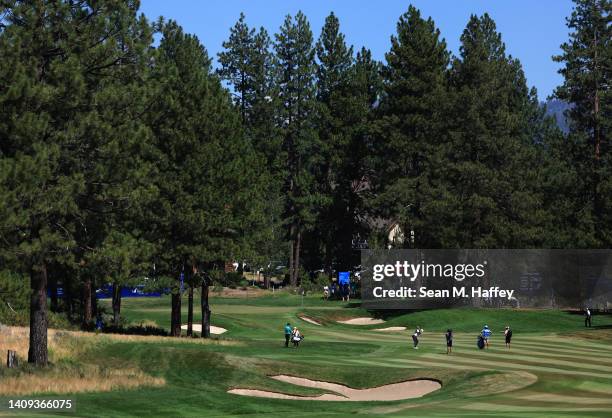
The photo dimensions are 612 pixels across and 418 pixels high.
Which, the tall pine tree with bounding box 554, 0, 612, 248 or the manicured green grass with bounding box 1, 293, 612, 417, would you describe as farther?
the tall pine tree with bounding box 554, 0, 612, 248

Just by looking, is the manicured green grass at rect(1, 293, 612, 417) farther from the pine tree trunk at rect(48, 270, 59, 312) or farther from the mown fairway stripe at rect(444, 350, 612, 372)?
the pine tree trunk at rect(48, 270, 59, 312)

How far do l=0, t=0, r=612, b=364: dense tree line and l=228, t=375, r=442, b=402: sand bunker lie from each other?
8871 millimetres

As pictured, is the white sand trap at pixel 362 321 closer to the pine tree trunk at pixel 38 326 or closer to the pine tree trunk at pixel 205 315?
the pine tree trunk at pixel 205 315

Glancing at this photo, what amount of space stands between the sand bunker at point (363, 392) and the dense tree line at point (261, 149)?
8.87m

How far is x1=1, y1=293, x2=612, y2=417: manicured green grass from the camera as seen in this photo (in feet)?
117

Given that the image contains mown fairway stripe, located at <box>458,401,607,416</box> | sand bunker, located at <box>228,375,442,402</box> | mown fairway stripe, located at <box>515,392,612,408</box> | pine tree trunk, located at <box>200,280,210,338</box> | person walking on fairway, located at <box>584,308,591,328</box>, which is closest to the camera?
mown fairway stripe, located at <box>458,401,607,416</box>

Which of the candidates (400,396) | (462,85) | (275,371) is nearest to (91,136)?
(275,371)

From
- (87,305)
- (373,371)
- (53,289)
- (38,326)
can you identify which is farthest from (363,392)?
(53,289)

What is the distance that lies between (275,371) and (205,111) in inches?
829

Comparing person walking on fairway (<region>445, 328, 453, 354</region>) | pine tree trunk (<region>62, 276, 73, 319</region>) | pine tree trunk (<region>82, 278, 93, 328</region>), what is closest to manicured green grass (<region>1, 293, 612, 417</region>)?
person walking on fairway (<region>445, 328, 453, 354</region>)

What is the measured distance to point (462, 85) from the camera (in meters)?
97.8

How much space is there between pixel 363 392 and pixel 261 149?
82504 mm

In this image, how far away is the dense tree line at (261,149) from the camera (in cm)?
3975

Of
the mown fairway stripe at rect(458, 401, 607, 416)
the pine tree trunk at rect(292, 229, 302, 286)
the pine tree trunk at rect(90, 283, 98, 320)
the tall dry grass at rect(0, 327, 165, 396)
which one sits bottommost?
the mown fairway stripe at rect(458, 401, 607, 416)
